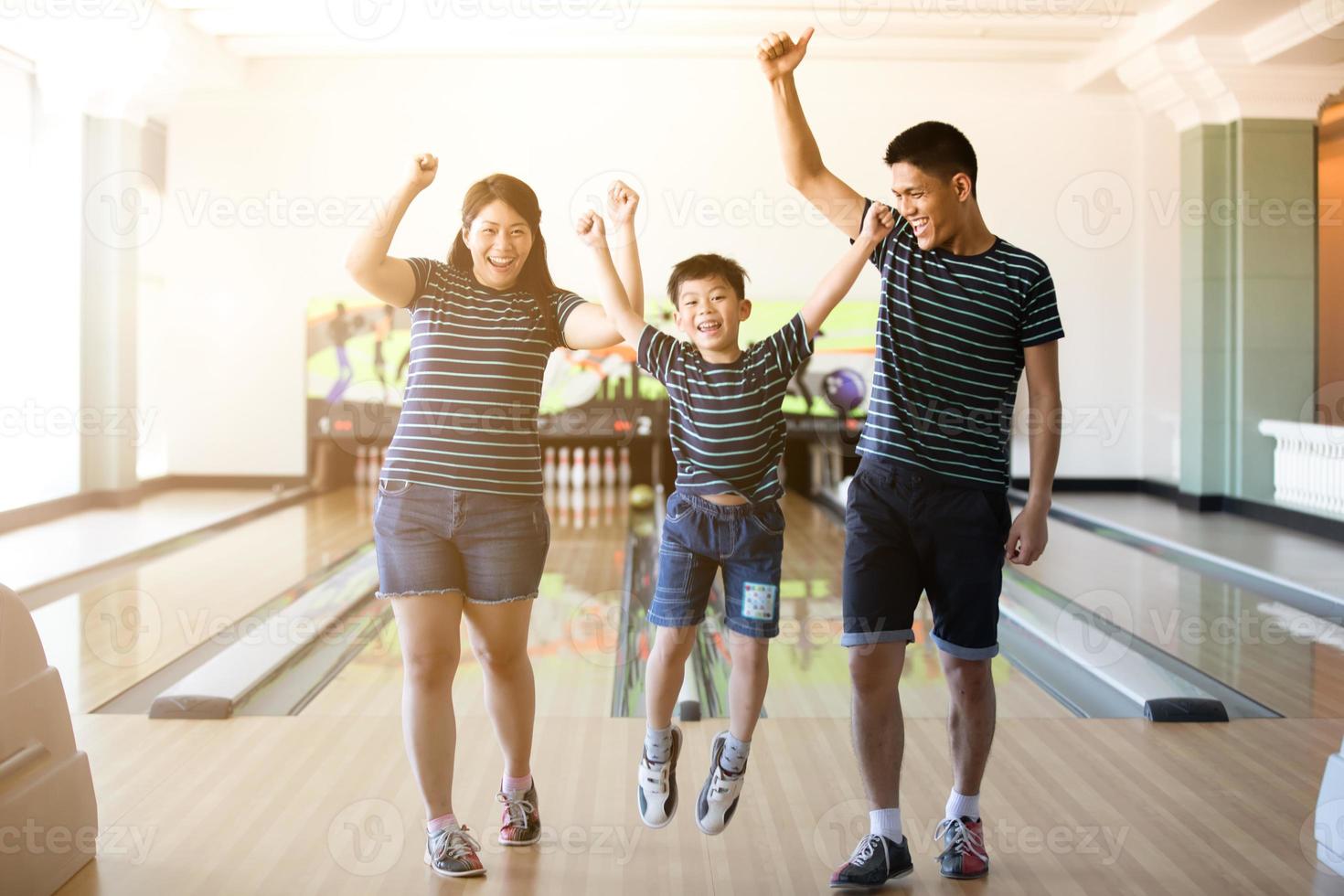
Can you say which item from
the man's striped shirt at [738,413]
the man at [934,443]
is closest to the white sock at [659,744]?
the man at [934,443]

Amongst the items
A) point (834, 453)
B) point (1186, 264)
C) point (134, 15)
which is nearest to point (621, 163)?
point (834, 453)

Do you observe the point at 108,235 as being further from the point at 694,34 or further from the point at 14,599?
the point at 14,599

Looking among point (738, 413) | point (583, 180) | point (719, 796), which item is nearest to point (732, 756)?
point (719, 796)

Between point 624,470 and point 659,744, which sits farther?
point 624,470

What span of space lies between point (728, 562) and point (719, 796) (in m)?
0.43

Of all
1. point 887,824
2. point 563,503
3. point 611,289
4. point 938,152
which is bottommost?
point 887,824

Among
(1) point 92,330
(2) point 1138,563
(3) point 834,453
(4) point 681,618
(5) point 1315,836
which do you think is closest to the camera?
(4) point 681,618

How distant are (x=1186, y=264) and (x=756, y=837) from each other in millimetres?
6749

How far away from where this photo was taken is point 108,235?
7449 millimetres

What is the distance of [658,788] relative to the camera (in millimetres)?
2066

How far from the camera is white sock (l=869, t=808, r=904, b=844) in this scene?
2.02 meters

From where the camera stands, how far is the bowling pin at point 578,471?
8.24m

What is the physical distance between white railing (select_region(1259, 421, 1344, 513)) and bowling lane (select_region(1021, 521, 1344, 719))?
4.31 ft

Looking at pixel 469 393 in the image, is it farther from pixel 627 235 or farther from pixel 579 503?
pixel 579 503
